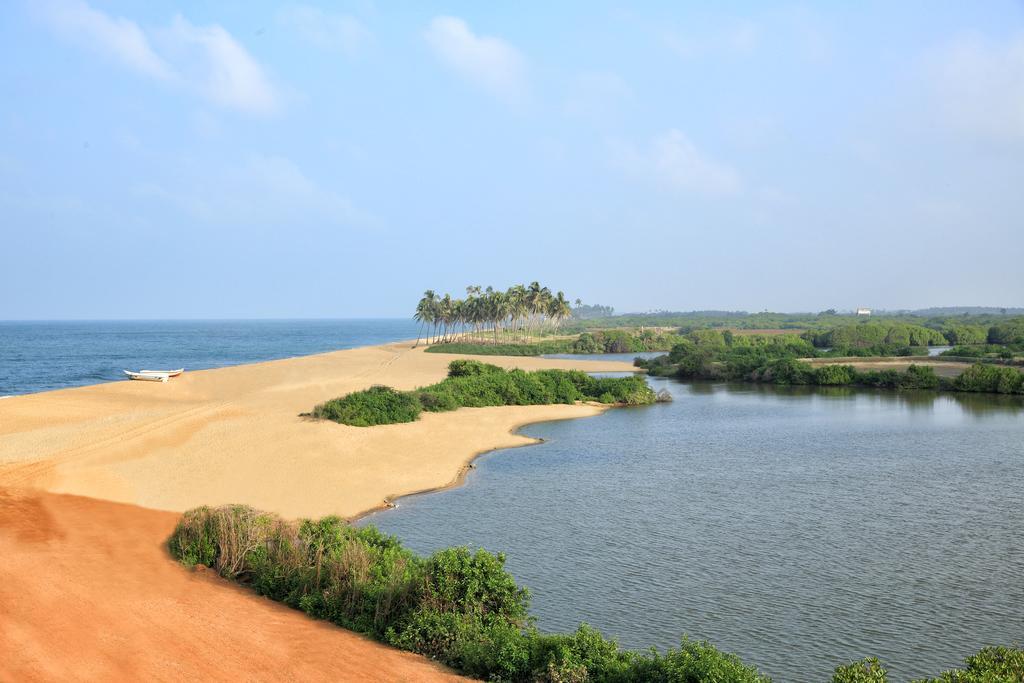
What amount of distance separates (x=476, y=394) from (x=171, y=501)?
2782cm

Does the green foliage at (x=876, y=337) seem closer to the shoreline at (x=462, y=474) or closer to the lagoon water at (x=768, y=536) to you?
the lagoon water at (x=768, y=536)

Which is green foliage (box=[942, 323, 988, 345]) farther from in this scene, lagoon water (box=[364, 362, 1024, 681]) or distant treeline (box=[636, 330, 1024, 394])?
lagoon water (box=[364, 362, 1024, 681])

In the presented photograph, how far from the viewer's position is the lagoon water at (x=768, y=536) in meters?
16.4

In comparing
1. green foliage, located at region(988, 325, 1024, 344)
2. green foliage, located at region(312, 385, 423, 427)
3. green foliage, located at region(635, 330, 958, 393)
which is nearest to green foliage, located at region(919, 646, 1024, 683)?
green foliage, located at region(312, 385, 423, 427)

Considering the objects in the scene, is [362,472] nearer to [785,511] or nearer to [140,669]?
[785,511]

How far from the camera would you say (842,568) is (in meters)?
20.2

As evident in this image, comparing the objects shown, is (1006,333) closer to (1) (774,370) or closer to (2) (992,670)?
(1) (774,370)

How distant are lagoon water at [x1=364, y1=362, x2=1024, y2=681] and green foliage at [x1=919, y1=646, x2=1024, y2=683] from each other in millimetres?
2703

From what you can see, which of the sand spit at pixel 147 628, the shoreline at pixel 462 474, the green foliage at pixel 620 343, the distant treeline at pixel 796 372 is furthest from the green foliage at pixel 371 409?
the green foliage at pixel 620 343

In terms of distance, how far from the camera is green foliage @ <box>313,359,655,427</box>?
39900 millimetres

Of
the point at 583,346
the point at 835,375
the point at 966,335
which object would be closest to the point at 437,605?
the point at 835,375

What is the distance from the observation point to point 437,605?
47.8 ft

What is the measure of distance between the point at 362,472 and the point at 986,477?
24.4 meters

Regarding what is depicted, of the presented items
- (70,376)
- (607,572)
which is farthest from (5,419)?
(70,376)
